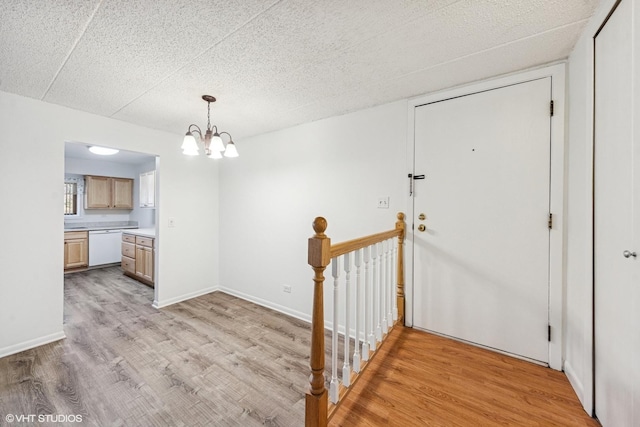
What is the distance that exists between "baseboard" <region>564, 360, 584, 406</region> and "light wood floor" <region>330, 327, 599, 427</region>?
1.1 inches

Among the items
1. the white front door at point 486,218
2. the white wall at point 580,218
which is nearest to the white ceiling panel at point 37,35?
the white front door at point 486,218

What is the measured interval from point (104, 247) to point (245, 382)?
5285mm

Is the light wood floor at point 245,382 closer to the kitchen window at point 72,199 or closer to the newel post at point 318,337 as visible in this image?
the newel post at point 318,337

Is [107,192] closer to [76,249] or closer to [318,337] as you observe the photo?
[76,249]

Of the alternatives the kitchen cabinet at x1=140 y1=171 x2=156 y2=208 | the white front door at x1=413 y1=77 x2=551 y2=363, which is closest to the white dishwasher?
the kitchen cabinet at x1=140 y1=171 x2=156 y2=208

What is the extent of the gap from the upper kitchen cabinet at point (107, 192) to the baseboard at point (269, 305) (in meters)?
3.83

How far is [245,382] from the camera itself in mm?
1874

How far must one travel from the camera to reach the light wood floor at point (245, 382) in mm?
1456

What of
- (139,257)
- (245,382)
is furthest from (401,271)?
(139,257)

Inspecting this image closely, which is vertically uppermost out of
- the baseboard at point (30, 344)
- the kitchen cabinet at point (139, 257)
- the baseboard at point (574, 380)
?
the kitchen cabinet at point (139, 257)

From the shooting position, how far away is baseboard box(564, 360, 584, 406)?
4.89 ft

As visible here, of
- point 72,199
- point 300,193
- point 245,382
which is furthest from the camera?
point 72,199

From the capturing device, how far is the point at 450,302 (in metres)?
2.15

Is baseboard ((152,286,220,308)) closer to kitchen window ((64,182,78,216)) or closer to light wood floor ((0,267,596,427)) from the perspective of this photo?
light wood floor ((0,267,596,427))
